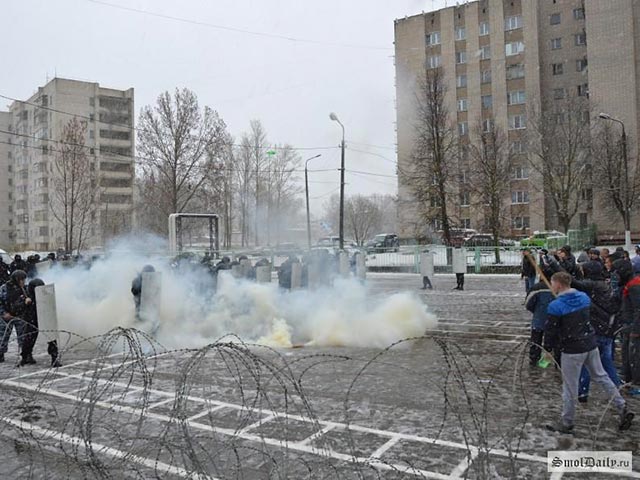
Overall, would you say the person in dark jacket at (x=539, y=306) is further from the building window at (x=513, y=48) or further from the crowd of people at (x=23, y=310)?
the building window at (x=513, y=48)

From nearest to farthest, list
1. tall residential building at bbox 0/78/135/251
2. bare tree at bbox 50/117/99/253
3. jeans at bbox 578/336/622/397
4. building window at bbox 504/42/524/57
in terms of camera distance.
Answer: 1. jeans at bbox 578/336/622/397
2. bare tree at bbox 50/117/99/253
3. building window at bbox 504/42/524/57
4. tall residential building at bbox 0/78/135/251

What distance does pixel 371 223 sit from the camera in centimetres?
8281

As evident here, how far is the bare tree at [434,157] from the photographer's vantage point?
107 ft

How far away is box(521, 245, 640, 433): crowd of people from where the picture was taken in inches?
216

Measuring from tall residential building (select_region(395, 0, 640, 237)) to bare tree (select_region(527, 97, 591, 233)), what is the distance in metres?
2.69

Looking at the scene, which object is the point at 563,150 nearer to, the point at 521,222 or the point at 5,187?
the point at 521,222

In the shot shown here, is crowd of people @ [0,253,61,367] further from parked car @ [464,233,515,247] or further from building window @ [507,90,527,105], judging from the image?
building window @ [507,90,527,105]

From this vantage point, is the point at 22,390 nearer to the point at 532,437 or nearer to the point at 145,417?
the point at 145,417

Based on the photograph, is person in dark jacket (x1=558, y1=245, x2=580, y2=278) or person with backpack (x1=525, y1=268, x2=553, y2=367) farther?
person in dark jacket (x1=558, y1=245, x2=580, y2=278)

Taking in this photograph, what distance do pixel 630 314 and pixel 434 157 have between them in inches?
1065

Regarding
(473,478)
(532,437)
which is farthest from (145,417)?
(532,437)

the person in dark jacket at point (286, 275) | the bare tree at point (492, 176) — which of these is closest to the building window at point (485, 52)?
the bare tree at point (492, 176)

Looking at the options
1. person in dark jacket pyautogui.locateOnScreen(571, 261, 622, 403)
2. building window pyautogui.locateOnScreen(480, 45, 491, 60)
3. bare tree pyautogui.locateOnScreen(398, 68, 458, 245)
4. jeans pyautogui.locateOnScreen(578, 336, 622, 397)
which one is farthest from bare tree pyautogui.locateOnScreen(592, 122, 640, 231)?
jeans pyautogui.locateOnScreen(578, 336, 622, 397)

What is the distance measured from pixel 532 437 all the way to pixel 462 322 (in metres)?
8.08
